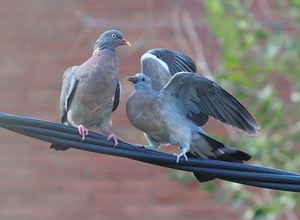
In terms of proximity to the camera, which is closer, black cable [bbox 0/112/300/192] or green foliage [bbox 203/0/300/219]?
black cable [bbox 0/112/300/192]

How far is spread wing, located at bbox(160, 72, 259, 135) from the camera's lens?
4.88 metres

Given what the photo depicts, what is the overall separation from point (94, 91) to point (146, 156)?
41.1 inches

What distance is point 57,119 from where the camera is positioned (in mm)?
8289

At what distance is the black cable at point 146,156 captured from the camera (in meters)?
4.03

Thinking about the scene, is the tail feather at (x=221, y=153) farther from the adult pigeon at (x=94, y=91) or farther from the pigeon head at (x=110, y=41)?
the pigeon head at (x=110, y=41)

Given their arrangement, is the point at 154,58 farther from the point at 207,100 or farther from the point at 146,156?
the point at 146,156

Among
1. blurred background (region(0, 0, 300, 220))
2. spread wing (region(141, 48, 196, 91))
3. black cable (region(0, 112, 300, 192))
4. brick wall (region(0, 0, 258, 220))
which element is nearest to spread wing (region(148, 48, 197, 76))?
spread wing (region(141, 48, 196, 91))

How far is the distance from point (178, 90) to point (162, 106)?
0.11m

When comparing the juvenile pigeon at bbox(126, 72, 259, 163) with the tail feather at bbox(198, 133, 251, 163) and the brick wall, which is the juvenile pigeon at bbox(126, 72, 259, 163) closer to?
the tail feather at bbox(198, 133, 251, 163)

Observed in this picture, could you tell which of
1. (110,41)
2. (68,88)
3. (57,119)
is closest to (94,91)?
(68,88)

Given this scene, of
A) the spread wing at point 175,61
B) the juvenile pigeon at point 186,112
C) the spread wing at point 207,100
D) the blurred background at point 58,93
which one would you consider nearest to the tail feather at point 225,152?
the juvenile pigeon at point 186,112

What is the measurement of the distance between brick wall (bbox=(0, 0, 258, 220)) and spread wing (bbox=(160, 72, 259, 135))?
3.23 m

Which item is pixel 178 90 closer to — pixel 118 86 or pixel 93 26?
pixel 118 86

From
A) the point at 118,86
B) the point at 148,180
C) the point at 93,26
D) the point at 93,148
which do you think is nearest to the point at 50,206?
the point at 148,180
